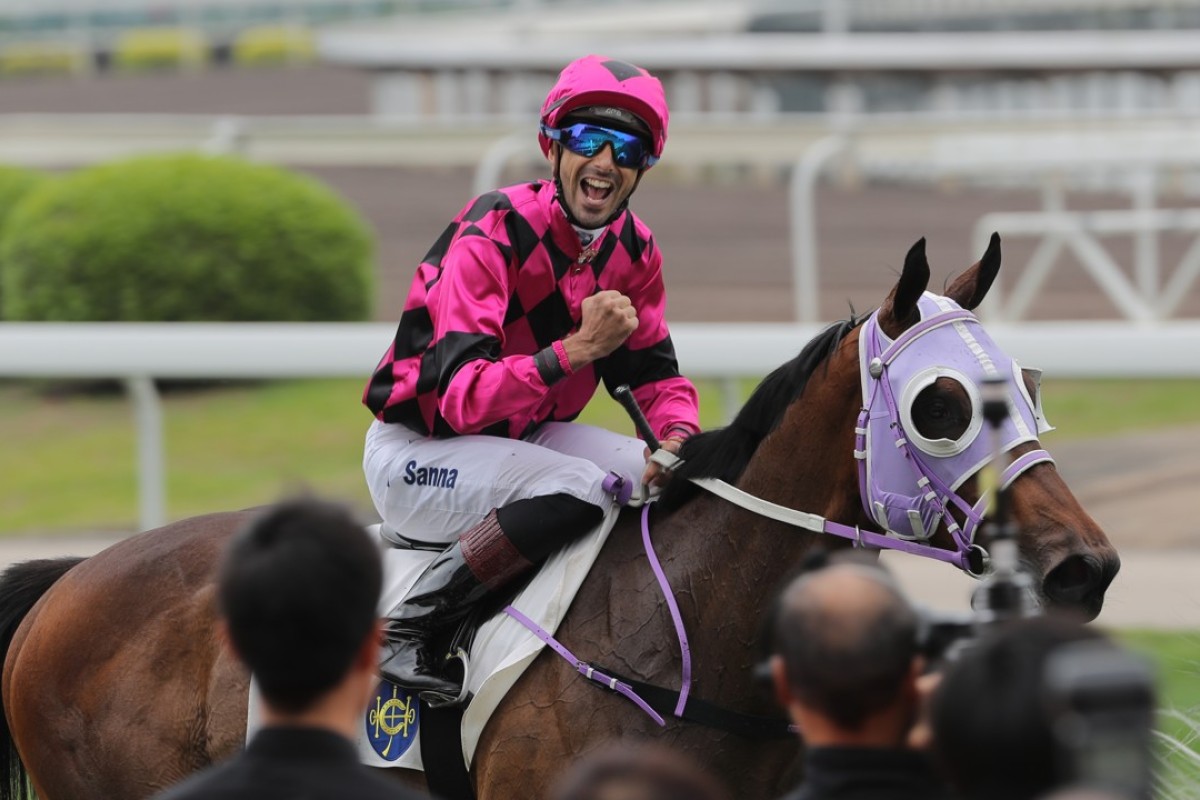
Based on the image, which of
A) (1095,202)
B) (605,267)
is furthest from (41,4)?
(605,267)

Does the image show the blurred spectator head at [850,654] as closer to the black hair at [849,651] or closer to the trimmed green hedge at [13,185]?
the black hair at [849,651]

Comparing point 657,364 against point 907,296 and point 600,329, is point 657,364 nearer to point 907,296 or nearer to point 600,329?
point 600,329

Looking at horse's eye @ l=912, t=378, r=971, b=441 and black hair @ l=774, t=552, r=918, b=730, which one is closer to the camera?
black hair @ l=774, t=552, r=918, b=730

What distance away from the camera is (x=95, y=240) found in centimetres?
952

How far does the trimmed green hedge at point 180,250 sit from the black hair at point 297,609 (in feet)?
24.2

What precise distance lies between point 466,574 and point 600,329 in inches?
21.1

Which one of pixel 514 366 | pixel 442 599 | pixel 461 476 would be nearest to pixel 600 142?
pixel 514 366

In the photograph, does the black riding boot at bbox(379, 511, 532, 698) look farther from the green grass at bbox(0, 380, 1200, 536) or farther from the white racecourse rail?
the green grass at bbox(0, 380, 1200, 536)

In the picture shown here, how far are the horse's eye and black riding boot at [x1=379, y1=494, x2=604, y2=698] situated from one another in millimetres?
694

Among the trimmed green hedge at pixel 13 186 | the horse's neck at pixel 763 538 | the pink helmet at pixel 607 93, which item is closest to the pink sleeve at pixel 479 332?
the pink helmet at pixel 607 93

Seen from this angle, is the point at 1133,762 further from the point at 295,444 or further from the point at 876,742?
the point at 295,444

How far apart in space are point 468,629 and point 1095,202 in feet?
41.2

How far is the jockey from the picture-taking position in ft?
11.6

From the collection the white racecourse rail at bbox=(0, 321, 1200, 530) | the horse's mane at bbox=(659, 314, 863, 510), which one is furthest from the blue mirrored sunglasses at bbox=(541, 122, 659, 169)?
the white racecourse rail at bbox=(0, 321, 1200, 530)
